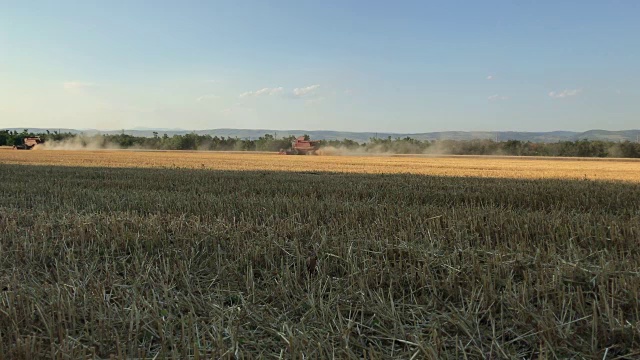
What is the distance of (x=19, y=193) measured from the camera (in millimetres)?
9352

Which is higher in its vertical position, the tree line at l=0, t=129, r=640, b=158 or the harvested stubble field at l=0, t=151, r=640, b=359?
the tree line at l=0, t=129, r=640, b=158

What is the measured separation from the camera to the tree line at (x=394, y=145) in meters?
51.1

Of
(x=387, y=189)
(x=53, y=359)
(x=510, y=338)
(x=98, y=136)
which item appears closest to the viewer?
(x=53, y=359)

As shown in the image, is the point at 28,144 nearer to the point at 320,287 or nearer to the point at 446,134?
the point at 320,287

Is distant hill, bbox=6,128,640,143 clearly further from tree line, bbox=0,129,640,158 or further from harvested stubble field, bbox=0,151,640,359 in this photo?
harvested stubble field, bbox=0,151,640,359

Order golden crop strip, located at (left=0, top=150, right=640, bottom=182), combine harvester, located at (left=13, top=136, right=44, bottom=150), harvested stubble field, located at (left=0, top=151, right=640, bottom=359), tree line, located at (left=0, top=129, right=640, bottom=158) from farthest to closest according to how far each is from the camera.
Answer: combine harvester, located at (left=13, top=136, right=44, bottom=150)
tree line, located at (left=0, top=129, right=640, bottom=158)
golden crop strip, located at (left=0, top=150, right=640, bottom=182)
harvested stubble field, located at (left=0, top=151, right=640, bottom=359)

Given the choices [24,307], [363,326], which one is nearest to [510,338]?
[363,326]

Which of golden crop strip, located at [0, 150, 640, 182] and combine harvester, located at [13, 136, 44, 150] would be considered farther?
combine harvester, located at [13, 136, 44, 150]

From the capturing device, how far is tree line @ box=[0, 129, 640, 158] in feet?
168

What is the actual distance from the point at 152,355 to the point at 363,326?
116 cm

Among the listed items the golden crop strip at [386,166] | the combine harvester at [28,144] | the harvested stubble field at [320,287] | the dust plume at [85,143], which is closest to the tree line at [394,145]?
the dust plume at [85,143]

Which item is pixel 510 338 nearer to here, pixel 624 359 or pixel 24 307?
pixel 624 359

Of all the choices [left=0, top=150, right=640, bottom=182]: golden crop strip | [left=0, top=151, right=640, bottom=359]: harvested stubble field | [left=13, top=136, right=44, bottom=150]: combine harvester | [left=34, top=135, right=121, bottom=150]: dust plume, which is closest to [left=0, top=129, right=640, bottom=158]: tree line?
[left=34, top=135, right=121, bottom=150]: dust plume

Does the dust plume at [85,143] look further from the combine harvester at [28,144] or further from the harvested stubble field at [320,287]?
the harvested stubble field at [320,287]
